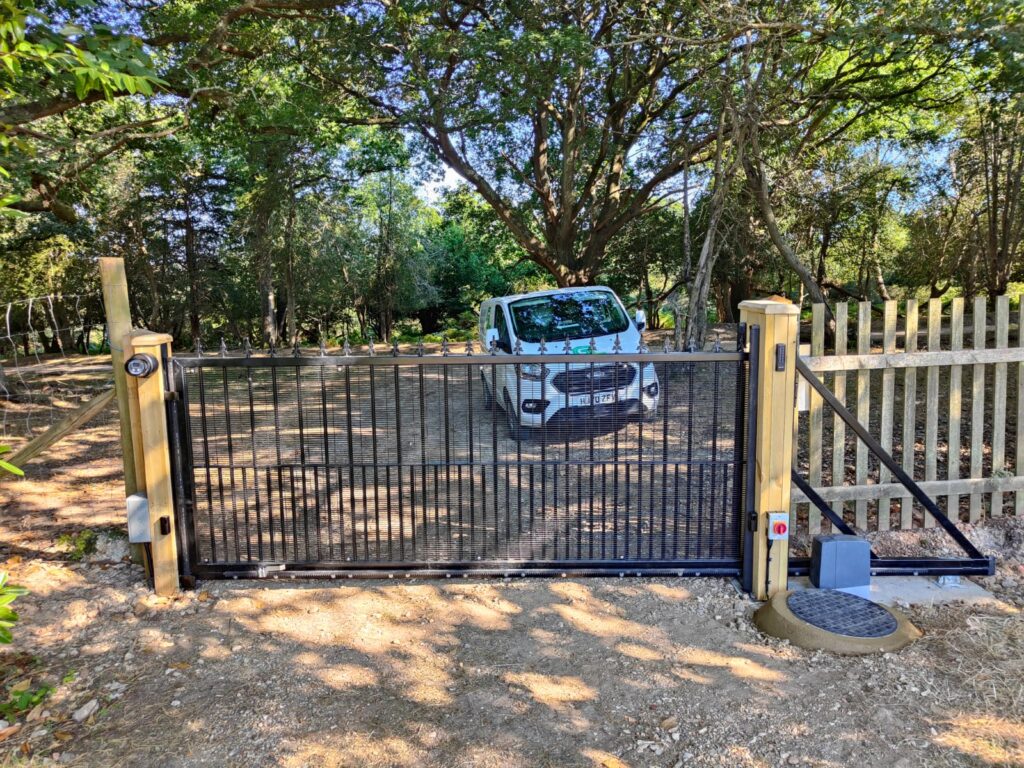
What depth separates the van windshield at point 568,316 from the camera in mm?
7660

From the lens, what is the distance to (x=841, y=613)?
3.70 meters

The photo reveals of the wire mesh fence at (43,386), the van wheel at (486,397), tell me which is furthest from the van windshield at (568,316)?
the wire mesh fence at (43,386)

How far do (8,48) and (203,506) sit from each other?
383 cm

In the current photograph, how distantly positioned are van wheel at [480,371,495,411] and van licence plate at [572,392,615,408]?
0.53m

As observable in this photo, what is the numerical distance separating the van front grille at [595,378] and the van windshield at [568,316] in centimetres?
342

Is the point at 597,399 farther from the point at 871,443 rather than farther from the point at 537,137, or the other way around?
the point at 537,137

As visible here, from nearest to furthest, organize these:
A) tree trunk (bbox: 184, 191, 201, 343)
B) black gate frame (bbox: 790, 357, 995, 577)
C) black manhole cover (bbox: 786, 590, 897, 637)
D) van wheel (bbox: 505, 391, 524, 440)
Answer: black manhole cover (bbox: 786, 590, 897, 637) → black gate frame (bbox: 790, 357, 995, 577) → van wheel (bbox: 505, 391, 524, 440) → tree trunk (bbox: 184, 191, 201, 343)

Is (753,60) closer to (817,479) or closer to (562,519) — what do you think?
(817,479)

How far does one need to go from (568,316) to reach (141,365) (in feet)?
16.4

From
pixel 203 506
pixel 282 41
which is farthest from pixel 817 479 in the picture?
pixel 282 41

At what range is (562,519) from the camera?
4430 mm

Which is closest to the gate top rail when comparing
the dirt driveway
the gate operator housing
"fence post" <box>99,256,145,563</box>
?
"fence post" <box>99,256,145,563</box>

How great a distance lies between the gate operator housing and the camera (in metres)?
3.91

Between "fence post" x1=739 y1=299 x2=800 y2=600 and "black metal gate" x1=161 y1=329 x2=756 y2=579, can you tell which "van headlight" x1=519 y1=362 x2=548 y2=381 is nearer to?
"black metal gate" x1=161 y1=329 x2=756 y2=579
